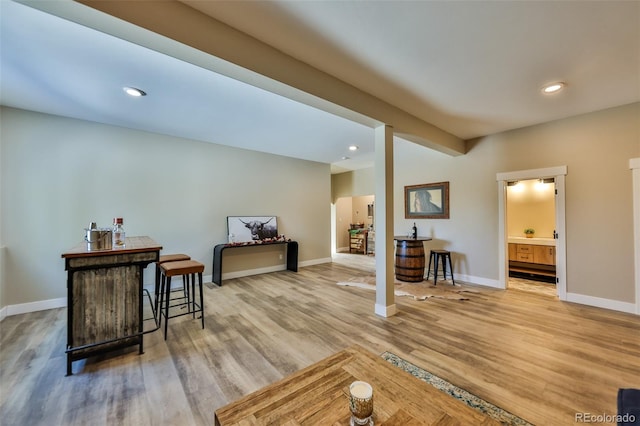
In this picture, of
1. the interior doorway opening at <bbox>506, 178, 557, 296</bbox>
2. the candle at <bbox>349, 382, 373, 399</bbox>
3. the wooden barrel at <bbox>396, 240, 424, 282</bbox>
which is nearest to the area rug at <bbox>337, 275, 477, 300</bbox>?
the wooden barrel at <bbox>396, 240, 424, 282</bbox>

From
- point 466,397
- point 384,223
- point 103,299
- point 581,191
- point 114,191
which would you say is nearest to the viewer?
point 466,397

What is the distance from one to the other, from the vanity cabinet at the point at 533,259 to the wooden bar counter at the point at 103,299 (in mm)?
6667

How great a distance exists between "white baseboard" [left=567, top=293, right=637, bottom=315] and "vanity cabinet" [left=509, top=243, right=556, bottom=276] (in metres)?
1.52

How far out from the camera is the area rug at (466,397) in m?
1.54

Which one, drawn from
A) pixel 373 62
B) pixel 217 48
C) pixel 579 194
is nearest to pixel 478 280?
pixel 579 194

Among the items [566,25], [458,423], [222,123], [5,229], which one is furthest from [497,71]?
[5,229]

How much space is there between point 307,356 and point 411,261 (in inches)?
118

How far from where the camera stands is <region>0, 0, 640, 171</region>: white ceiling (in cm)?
174

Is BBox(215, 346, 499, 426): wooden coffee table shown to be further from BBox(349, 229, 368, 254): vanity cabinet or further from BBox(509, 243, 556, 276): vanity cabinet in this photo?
BBox(349, 229, 368, 254): vanity cabinet

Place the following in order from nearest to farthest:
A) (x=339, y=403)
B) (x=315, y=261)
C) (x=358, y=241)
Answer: (x=339, y=403) < (x=315, y=261) < (x=358, y=241)

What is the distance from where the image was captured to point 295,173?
6203mm

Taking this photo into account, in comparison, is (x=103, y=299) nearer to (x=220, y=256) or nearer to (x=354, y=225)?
(x=220, y=256)

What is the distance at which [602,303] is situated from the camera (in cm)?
339

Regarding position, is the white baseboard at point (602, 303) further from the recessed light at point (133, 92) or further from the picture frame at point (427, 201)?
the recessed light at point (133, 92)
